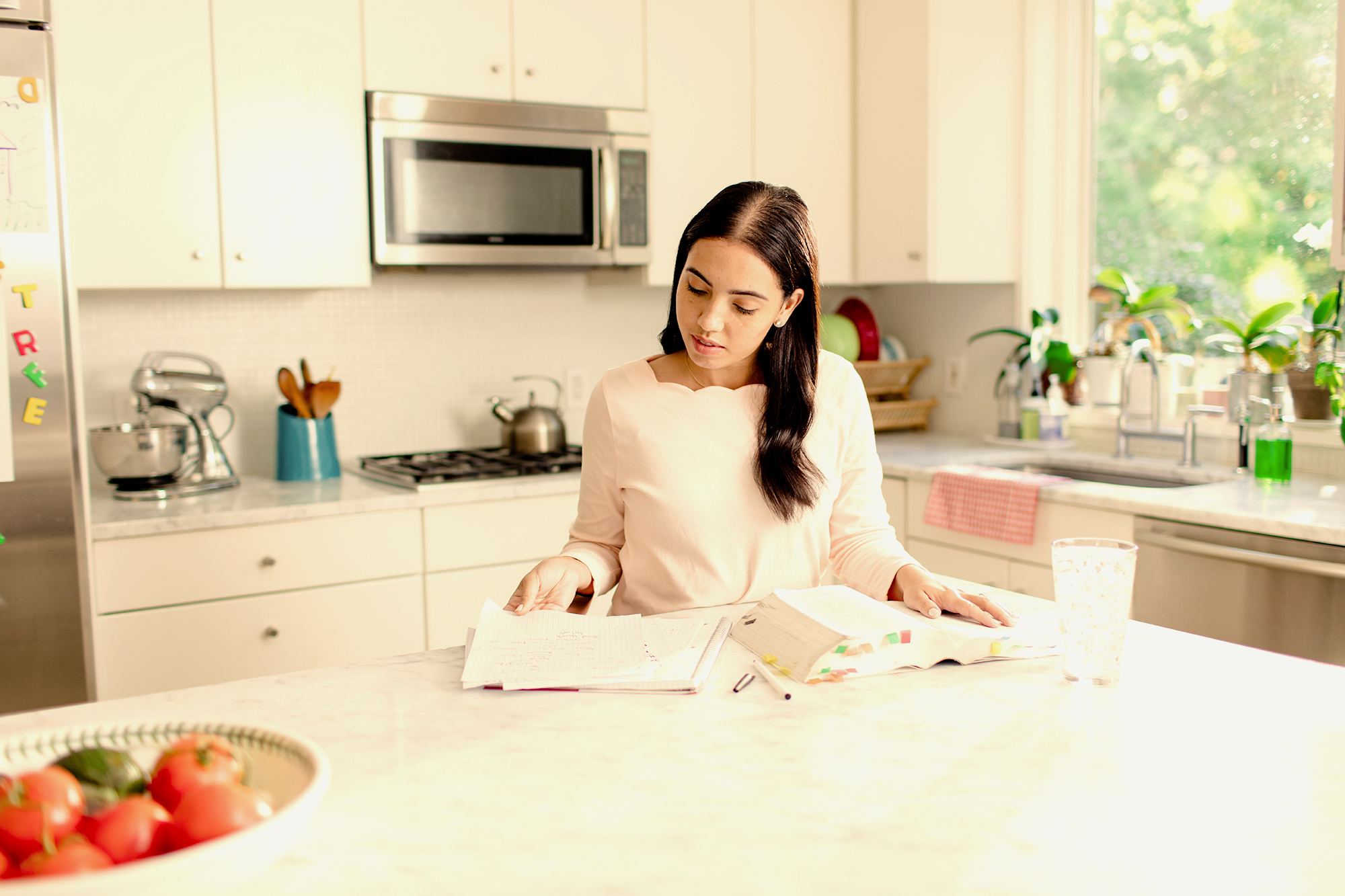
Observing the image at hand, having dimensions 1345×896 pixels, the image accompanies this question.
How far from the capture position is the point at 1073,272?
341 cm

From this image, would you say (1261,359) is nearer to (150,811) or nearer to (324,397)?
(324,397)

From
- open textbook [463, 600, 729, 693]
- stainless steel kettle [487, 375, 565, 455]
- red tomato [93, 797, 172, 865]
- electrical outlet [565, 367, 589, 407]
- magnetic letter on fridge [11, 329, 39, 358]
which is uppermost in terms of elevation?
magnetic letter on fridge [11, 329, 39, 358]

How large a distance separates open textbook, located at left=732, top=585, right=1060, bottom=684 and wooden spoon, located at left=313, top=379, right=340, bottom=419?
184 centimetres

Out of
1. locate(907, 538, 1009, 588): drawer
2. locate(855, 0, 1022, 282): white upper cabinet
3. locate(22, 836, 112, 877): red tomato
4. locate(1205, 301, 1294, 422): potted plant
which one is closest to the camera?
locate(22, 836, 112, 877): red tomato

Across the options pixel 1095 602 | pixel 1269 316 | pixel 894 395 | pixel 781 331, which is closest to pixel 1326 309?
pixel 1269 316

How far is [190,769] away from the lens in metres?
0.73

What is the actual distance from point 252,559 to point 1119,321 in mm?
2429

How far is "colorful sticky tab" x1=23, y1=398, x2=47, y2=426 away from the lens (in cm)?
214

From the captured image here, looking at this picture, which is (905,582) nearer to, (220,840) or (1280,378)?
(220,840)

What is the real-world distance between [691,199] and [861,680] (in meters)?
2.23

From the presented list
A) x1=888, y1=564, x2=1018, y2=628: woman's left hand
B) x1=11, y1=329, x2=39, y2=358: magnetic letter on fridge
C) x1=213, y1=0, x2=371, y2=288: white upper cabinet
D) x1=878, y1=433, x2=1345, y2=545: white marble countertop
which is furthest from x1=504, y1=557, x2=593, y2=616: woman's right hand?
x1=213, y1=0, x2=371, y2=288: white upper cabinet

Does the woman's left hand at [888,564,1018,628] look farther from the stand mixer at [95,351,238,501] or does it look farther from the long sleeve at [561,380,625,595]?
the stand mixer at [95,351,238,501]

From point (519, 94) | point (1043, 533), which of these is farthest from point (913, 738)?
point (519, 94)

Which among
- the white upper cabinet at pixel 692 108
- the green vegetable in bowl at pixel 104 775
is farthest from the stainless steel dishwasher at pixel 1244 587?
the green vegetable in bowl at pixel 104 775
